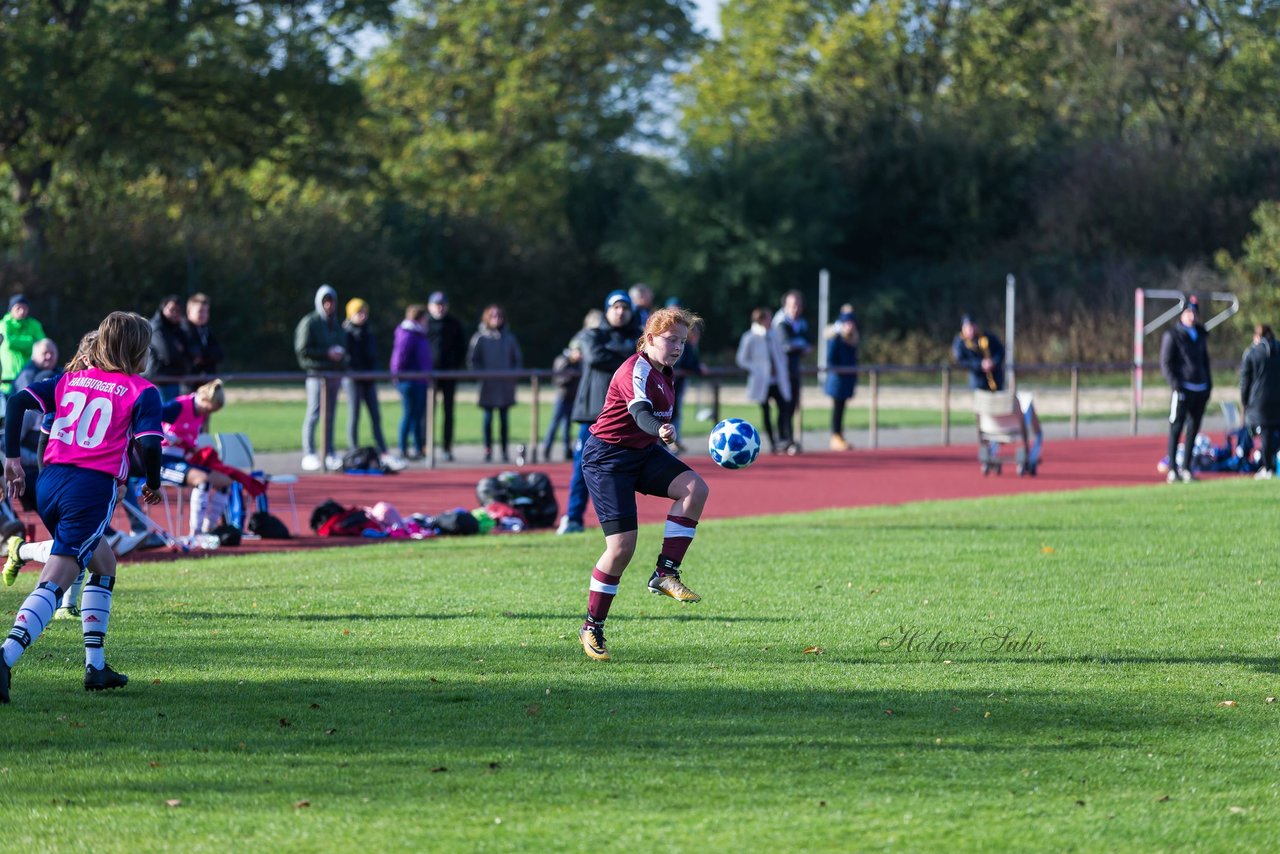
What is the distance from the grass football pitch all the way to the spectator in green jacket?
152 inches

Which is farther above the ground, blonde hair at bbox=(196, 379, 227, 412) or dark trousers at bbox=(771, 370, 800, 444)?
blonde hair at bbox=(196, 379, 227, 412)

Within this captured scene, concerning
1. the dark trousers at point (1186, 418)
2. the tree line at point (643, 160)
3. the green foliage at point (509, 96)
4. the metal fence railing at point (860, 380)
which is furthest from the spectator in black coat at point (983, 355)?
the green foliage at point (509, 96)

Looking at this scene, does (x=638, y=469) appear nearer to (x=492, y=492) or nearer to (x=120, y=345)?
(x=120, y=345)

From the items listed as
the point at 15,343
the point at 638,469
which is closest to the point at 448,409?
the point at 15,343

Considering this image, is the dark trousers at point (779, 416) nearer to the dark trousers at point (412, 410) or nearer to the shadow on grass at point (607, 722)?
the dark trousers at point (412, 410)

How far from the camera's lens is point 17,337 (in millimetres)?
15078

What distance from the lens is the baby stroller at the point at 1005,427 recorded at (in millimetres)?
19484

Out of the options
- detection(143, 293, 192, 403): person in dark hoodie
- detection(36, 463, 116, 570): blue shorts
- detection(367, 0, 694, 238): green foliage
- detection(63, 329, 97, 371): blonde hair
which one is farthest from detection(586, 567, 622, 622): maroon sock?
detection(367, 0, 694, 238): green foliage

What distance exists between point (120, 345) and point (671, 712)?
9.27 feet

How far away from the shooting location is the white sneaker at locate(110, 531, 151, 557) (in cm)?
1252

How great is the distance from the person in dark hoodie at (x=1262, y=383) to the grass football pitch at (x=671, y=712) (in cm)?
737

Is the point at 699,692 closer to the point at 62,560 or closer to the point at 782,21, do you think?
the point at 62,560

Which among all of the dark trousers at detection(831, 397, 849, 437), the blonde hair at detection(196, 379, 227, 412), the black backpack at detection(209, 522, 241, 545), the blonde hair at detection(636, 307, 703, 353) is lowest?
the black backpack at detection(209, 522, 241, 545)

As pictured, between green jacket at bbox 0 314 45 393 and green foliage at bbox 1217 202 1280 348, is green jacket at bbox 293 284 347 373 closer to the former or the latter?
green jacket at bbox 0 314 45 393
